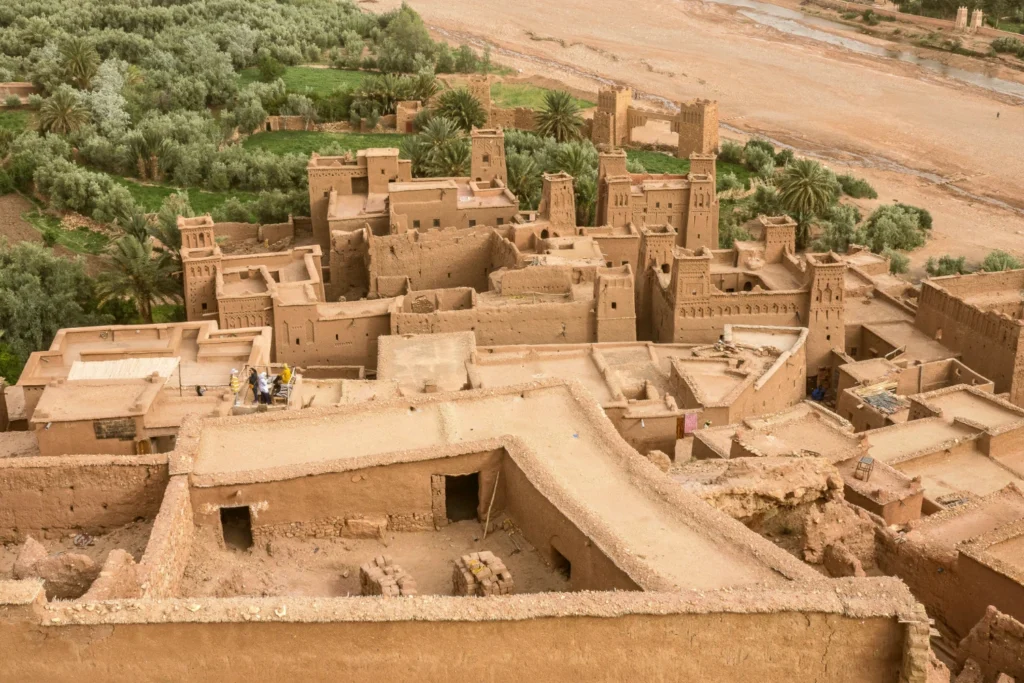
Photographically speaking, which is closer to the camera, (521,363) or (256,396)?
(256,396)

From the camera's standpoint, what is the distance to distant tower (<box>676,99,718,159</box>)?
176 feet

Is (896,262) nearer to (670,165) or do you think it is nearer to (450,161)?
(670,165)

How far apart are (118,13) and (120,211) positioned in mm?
36723

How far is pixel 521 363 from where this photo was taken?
977 inches

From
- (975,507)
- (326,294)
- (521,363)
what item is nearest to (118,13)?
(326,294)

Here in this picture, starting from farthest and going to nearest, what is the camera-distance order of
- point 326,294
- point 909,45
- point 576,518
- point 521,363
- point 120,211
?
1. point 909,45
2. point 120,211
3. point 326,294
4. point 521,363
5. point 576,518

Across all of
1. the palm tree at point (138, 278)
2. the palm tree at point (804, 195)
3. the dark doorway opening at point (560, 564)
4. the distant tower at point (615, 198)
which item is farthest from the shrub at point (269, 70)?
the dark doorway opening at point (560, 564)

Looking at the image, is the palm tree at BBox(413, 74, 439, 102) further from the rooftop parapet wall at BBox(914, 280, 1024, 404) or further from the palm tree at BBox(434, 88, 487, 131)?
the rooftop parapet wall at BBox(914, 280, 1024, 404)

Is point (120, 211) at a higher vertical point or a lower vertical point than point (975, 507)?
lower

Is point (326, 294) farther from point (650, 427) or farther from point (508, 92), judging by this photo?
point (508, 92)

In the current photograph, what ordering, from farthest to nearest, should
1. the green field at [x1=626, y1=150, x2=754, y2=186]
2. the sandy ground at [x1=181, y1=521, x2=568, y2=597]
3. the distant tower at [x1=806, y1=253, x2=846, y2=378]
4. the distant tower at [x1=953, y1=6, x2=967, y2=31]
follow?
the distant tower at [x1=953, y1=6, x2=967, y2=31]
the green field at [x1=626, y1=150, x2=754, y2=186]
the distant tower at [x1=806, y1=253, x2=846, y2=378]
the sandy ground at [x1=181, y1=521, x2=568, y2=597]

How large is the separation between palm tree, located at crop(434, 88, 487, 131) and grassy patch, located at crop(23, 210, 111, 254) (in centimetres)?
1787

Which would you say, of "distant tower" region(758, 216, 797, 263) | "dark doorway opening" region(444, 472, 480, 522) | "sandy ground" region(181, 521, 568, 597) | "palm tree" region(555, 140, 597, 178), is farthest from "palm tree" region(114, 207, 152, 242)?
"sandy ground" region(181, 521, 568, 597)

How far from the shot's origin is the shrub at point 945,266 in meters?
39.0
